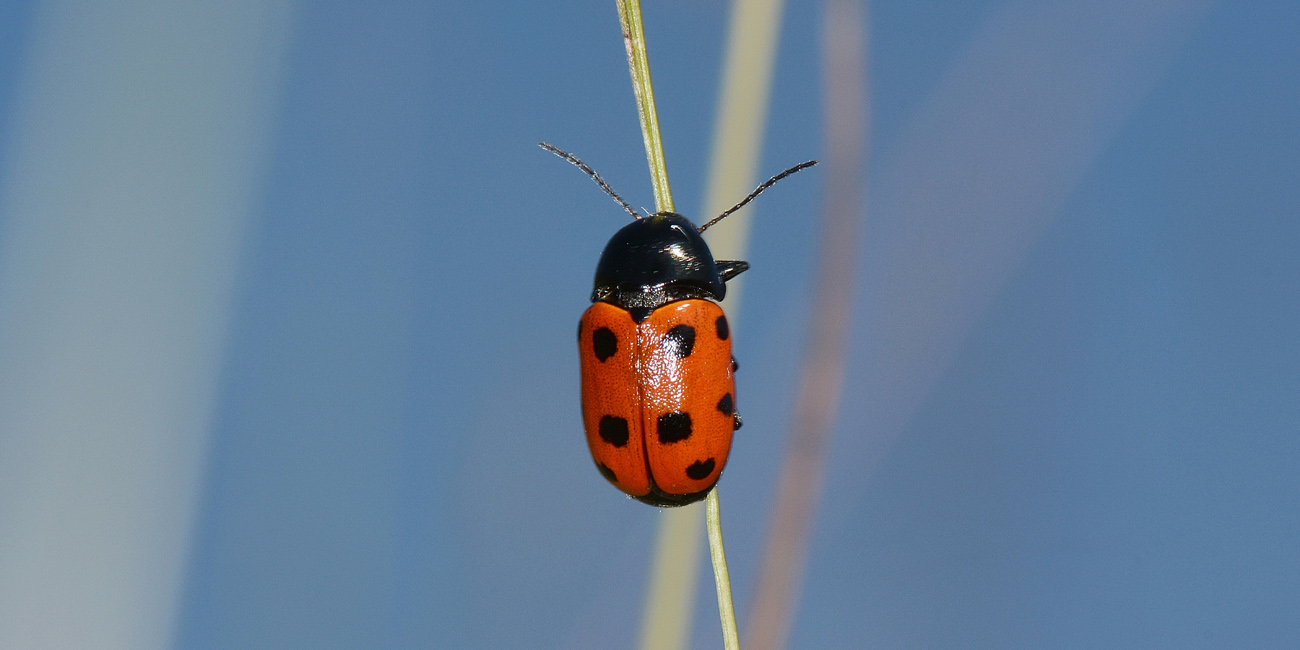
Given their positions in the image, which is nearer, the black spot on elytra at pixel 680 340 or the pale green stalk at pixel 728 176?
the pale green stalk at pixel 728 176

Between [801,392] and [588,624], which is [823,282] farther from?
[588,624]

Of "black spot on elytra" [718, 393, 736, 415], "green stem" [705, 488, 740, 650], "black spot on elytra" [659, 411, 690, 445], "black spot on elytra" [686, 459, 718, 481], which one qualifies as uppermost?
"black spot on elytra" [718, 393, 736, 415]

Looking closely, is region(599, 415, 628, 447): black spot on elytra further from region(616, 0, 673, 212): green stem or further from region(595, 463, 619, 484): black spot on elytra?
region(616, 0, 673, 212): green stem

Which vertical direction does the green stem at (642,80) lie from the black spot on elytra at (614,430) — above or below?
above

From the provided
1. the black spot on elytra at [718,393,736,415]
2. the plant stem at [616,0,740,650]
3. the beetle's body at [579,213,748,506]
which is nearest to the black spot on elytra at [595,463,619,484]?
the beetle's body at [579,213,748,506]

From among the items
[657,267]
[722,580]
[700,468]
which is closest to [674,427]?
[700,468]

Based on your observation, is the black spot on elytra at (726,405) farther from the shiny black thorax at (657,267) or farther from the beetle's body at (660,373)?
the shiny black thorax at (657,267)

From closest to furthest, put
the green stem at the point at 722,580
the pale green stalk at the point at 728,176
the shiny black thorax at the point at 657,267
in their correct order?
the green stem at the point at 722,580
the pale green stalk at the point at 728,176
the shiny black thorax at the point at 657,267

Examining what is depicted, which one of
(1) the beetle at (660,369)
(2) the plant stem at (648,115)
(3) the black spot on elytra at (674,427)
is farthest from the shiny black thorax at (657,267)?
(2) the plant stem at (648,115)

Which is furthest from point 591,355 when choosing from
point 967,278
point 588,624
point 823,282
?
point 967,278
